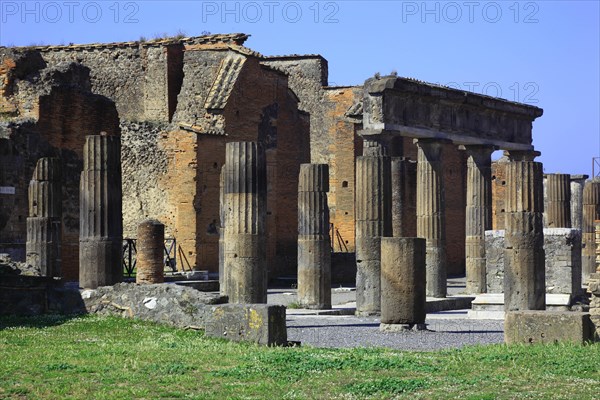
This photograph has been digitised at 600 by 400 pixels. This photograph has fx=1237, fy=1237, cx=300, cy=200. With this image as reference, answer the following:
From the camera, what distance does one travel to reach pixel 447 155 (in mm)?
37688

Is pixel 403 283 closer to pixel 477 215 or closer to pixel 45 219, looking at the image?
pixel 45 219

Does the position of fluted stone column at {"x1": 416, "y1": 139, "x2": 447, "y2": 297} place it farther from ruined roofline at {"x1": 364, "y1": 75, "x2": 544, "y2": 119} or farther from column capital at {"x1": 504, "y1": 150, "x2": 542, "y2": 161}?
column capital at {"x1": 504, "y1": 150, "x2": 542, "y2": 161}

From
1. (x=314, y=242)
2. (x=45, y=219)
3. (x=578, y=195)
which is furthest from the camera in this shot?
(x=578, y=195)

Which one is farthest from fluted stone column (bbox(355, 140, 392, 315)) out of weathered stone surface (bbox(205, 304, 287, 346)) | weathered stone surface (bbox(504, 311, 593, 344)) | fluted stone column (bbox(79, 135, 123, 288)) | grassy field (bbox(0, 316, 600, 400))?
weathered stone surface (bbox(504, 311, 593, 344))

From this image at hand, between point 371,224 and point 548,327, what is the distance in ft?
22.9

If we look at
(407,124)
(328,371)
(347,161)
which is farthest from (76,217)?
(328,371)

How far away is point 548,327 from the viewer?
1333 cm

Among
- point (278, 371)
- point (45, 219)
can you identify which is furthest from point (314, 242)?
point (278, 371)

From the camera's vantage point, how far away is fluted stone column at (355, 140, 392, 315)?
19797 millimetres

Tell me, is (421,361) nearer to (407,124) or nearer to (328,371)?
(328,371)

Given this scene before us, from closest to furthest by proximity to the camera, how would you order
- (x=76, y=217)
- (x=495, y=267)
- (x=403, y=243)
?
1. (x=403, y=243)
2. (x=495, y=267)
3. (x=76, y=217)

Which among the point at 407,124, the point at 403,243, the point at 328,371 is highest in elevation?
the point at 407,124

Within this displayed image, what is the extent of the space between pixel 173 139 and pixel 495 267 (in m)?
10.9

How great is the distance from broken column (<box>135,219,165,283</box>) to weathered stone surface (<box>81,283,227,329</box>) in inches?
94.9
